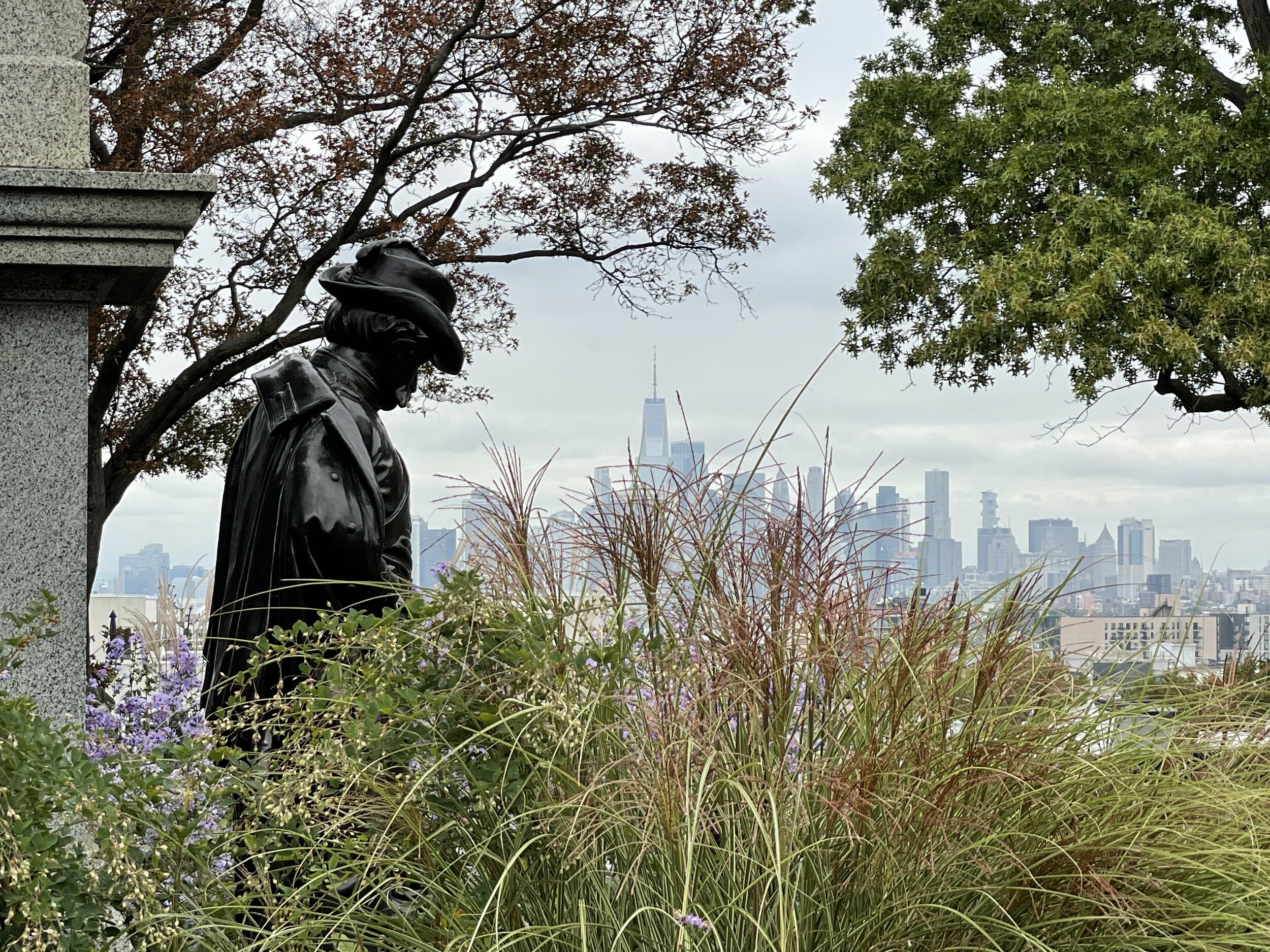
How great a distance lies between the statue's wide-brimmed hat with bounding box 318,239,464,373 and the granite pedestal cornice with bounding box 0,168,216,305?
66cm

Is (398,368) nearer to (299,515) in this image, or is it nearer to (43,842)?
(299,515)

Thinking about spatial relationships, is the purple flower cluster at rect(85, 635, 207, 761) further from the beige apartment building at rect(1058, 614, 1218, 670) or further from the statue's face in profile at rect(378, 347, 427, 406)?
the beige apartment building at rect(1058, 614, 1218, 670)

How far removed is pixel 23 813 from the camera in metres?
2.84

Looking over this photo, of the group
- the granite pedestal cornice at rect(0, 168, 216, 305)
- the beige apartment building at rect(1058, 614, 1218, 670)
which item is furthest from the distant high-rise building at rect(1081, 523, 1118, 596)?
the granite pedestal cornice at rect(0, 168, 216, 305)

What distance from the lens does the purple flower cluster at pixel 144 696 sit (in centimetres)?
619

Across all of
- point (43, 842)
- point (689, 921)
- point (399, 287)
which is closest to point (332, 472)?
point (399, 287)

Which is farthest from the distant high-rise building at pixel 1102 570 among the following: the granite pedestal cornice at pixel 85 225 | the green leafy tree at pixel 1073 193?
the green leafy tree at pixel 1073 193

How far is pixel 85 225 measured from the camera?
3.98 m

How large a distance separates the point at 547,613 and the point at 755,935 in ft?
2.96

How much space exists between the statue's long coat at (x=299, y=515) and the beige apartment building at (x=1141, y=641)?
72.8 inches

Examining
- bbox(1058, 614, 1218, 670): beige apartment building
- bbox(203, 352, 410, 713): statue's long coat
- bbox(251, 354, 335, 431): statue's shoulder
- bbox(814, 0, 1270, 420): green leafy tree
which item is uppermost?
bbox(814, 0, 1270, 420): green leafy tree

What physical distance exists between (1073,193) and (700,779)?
44.6ft

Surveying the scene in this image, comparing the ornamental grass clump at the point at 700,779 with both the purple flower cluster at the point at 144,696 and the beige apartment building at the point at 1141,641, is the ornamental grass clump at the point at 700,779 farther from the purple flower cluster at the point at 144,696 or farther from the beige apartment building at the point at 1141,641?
the purple flower cluster at the point at 144,696

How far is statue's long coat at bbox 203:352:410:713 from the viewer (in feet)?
11.1
